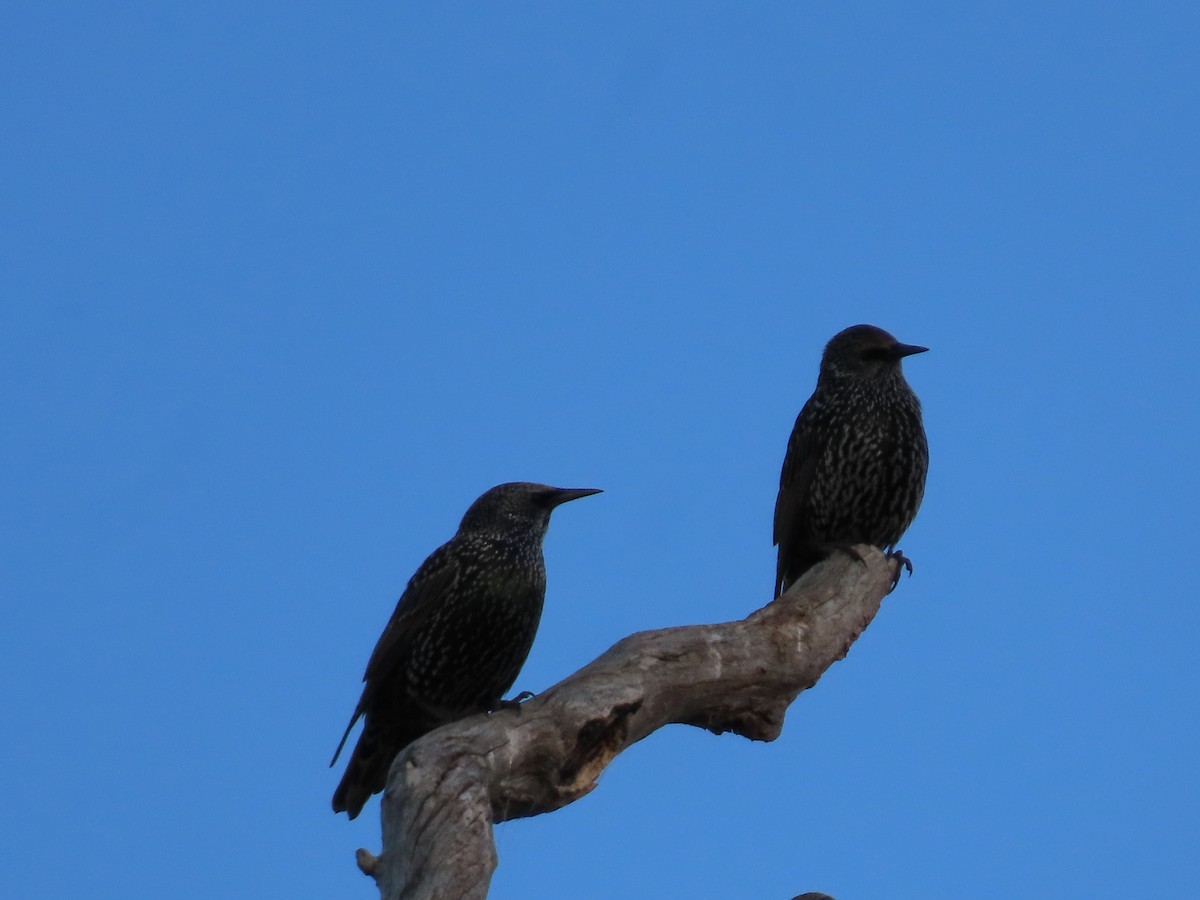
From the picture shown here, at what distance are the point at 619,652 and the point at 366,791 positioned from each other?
6.19 feet

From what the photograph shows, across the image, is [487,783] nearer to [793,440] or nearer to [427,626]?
[427,626]

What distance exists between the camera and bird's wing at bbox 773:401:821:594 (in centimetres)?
751

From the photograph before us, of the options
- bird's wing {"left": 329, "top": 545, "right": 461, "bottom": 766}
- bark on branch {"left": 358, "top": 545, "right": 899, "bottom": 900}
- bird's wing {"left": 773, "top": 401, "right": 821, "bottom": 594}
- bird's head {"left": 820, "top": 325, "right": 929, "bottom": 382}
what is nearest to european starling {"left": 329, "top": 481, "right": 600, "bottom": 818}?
bird's wing {"left": 329, "top": 545, "right": 461, "bottom": 766}

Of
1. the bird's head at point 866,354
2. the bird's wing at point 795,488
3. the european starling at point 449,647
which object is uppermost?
the bird's head at point 866,354

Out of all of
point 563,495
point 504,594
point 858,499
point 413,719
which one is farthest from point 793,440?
point 413,719

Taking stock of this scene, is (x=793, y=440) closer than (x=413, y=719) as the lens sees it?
No

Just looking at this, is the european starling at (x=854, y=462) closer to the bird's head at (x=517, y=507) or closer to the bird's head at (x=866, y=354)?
the bird's head at (x=866, y=354)

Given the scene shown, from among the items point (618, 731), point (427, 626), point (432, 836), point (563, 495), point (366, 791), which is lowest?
point (432, 836)

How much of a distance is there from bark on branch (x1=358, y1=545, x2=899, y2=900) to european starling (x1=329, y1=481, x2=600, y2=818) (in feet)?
4.31

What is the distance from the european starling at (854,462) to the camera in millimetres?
7375

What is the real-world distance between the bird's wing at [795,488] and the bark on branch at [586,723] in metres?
1.09

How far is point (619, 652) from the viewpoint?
17.9 feet

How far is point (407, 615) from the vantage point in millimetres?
7016

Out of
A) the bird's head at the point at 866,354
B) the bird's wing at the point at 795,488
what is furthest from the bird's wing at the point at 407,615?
the bird's head at the point at 866,354
